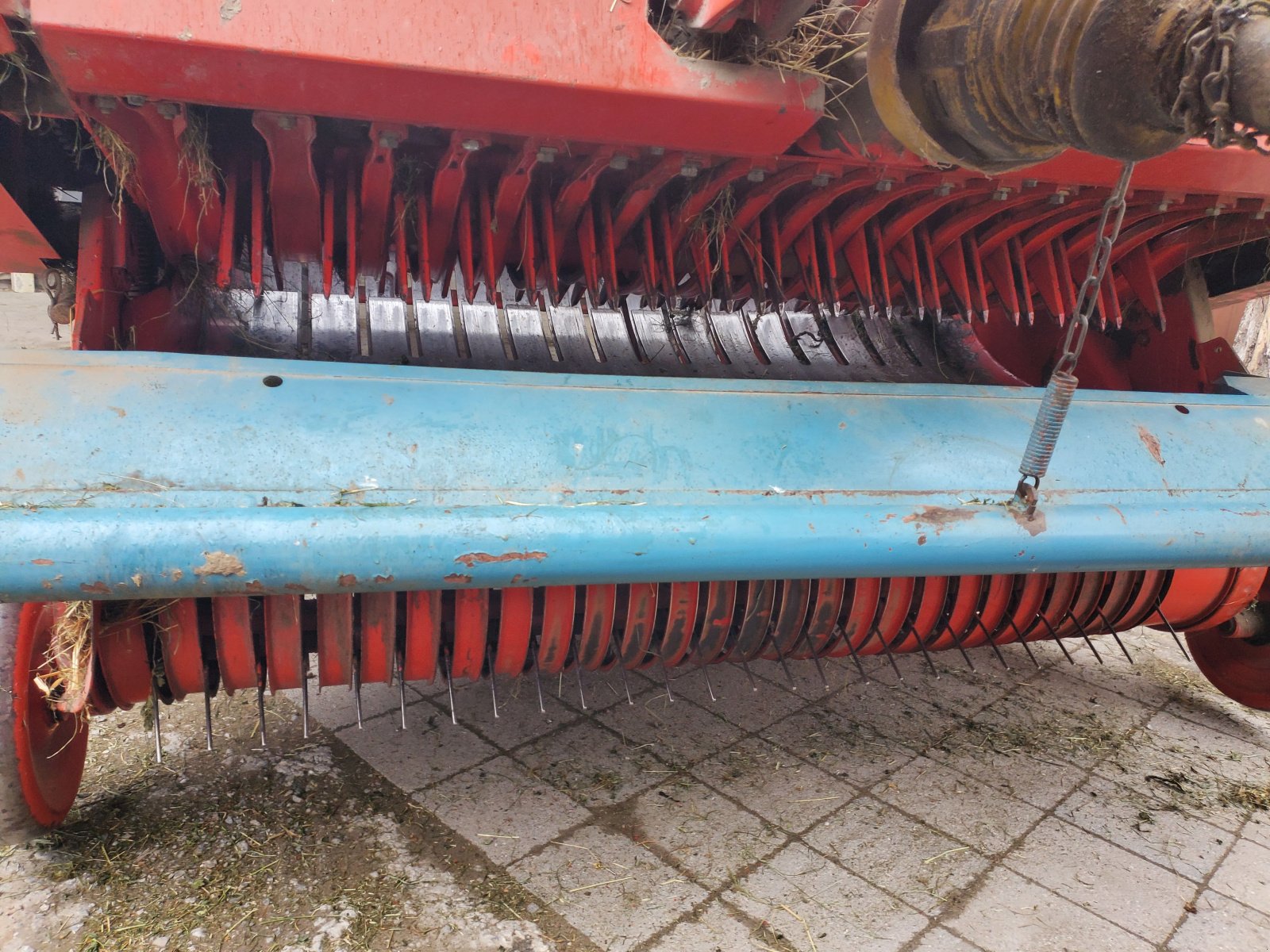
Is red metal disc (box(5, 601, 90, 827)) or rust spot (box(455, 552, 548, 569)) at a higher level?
rust spot (box(455, 552, 548, 569))

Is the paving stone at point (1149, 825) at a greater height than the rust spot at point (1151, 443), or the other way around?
the rust spot at point (1151, 443)

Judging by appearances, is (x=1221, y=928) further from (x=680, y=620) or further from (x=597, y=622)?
(x=597, y=622)

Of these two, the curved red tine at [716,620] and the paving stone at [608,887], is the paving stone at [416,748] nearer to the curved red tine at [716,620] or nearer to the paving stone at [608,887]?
the paving stone at [608,887]

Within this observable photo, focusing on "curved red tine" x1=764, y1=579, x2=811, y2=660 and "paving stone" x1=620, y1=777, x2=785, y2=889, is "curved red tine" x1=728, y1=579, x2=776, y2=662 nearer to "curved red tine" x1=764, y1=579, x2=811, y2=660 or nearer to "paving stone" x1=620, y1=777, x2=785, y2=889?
"curved red tine" x1=764, y1=579, x2=811, y2=660

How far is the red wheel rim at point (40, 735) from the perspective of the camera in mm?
1466

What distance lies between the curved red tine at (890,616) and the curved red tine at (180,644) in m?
1.44

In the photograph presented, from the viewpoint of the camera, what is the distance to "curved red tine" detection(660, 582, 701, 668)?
1.75m

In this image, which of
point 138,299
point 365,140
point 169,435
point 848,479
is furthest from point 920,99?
point 138,299

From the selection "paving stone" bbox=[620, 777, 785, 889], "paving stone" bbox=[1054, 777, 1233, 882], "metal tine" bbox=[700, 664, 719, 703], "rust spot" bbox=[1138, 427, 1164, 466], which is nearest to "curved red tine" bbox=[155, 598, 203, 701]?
"paving stone" bbox=[620, 777, 785, 889]

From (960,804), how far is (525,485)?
1.46 metres

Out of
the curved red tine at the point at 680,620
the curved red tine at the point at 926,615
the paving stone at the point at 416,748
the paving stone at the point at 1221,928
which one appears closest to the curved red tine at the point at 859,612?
the curved red tine at the point at 926,615

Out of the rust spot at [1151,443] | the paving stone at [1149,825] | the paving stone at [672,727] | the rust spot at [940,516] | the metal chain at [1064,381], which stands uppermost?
the metal chain at [1064,381]

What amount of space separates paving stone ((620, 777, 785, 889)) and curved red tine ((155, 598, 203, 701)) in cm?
97

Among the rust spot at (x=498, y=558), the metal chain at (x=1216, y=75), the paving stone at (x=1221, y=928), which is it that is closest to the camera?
the metal chain at (x=1216, y=75)
